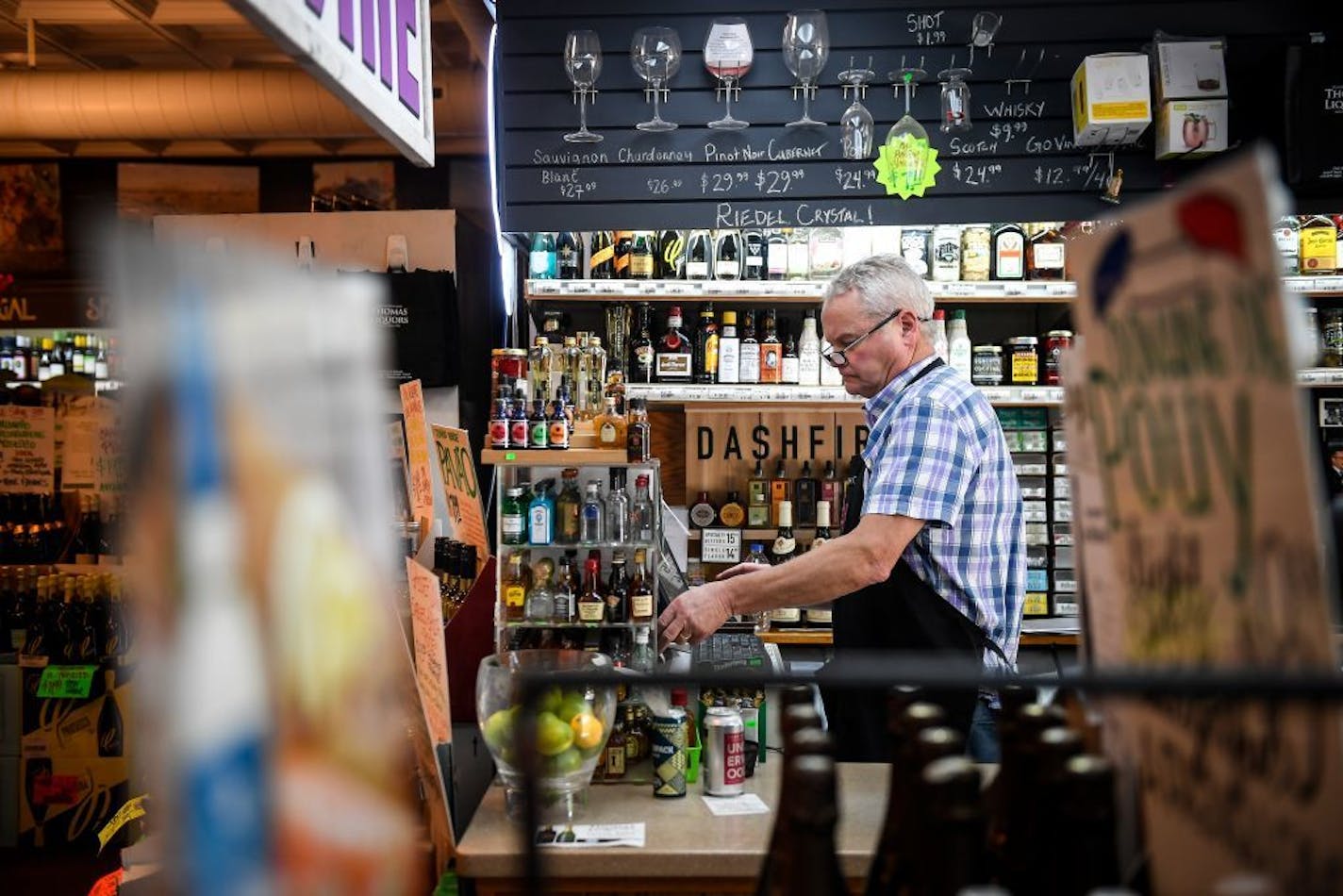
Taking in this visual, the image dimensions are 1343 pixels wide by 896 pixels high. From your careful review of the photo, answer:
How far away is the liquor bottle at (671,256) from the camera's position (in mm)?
4520

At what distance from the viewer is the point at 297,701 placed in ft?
1.60

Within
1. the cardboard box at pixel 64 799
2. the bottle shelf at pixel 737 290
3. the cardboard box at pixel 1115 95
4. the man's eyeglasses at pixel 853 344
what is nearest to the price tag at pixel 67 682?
the cardboard box at pixel 64 799

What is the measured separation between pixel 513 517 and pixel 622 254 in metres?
1.82

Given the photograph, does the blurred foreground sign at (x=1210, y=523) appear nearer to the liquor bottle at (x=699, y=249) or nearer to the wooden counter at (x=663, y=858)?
the wooden counter at (x=663, y=858)

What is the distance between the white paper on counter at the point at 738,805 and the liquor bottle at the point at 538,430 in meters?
1.10

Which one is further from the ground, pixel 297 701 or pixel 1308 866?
pixel 297 701

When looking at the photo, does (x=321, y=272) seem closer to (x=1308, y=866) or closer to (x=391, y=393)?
(x=1308, y=866)

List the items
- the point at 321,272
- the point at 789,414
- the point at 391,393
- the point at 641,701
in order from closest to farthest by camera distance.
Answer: the point at 321,272
the point at 641,701
the point at 789,414
the point at 391,393

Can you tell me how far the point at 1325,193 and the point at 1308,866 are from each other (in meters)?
3.97

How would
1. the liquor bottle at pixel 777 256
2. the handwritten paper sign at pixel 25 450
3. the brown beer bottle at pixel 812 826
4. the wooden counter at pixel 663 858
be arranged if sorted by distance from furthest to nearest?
the handwritten paper sign at pixel 25 450, the liquor bottle at pixel 777 256, the wooden counter at pixel 663 858, the brown beer bottle at pixel 812 826

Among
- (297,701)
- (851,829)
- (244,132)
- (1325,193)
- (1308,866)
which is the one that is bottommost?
(851,829)

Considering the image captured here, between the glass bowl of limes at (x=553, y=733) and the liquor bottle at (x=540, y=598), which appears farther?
the liquor bottle at (x=540, y=598)

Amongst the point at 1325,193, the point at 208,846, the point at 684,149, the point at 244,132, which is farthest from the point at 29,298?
the point at 208,846

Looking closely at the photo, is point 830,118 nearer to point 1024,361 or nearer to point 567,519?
point 1024,361
